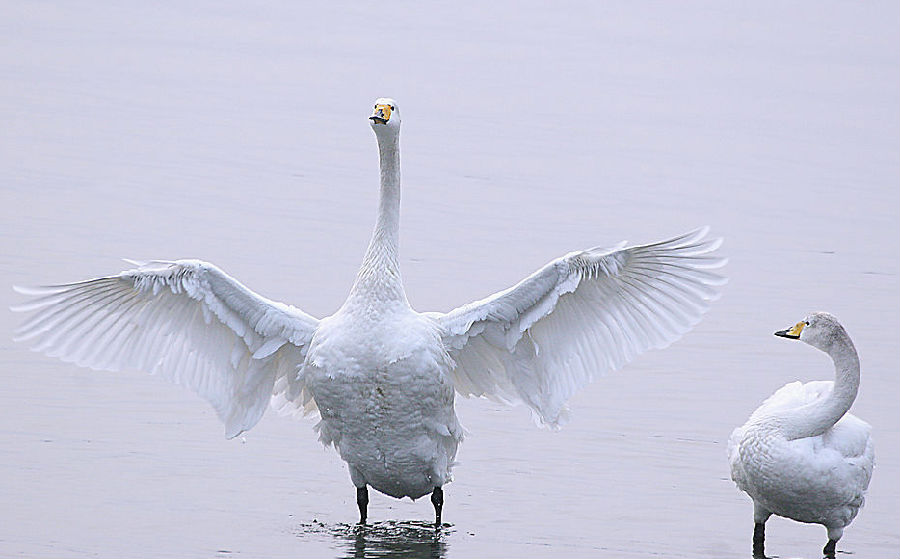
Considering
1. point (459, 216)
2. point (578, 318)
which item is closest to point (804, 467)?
point (578, 318)

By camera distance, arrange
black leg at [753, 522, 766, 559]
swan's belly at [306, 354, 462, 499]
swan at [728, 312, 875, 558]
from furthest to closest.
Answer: black leg at [753, 522, 766, 559], swan at [728, 312, 875, 558], swan's belly at [306, 354, 462, 499]

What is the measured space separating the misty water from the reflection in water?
26 mm

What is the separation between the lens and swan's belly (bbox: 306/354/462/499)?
26.8ft

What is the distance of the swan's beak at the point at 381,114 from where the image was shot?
857 cm

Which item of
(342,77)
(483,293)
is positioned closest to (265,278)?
(483,293)

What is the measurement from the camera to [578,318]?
855 cm

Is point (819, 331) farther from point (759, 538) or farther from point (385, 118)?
point (385, 118)

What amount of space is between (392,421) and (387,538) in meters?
0.70

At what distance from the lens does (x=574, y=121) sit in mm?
18953

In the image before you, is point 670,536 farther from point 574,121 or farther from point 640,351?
point 574,121

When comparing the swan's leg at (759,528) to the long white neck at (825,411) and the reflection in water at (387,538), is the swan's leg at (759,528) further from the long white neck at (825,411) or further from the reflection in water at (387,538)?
the reflection in water at (387,538)

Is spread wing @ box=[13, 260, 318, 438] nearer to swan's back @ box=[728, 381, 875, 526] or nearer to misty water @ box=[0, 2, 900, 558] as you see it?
misty water @ box=[0, 2, 900, 558]

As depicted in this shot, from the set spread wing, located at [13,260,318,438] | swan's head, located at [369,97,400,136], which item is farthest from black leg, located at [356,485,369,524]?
swan's head, located at [369,97,400,136]

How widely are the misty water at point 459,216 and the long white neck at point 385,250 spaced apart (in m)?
1.22
